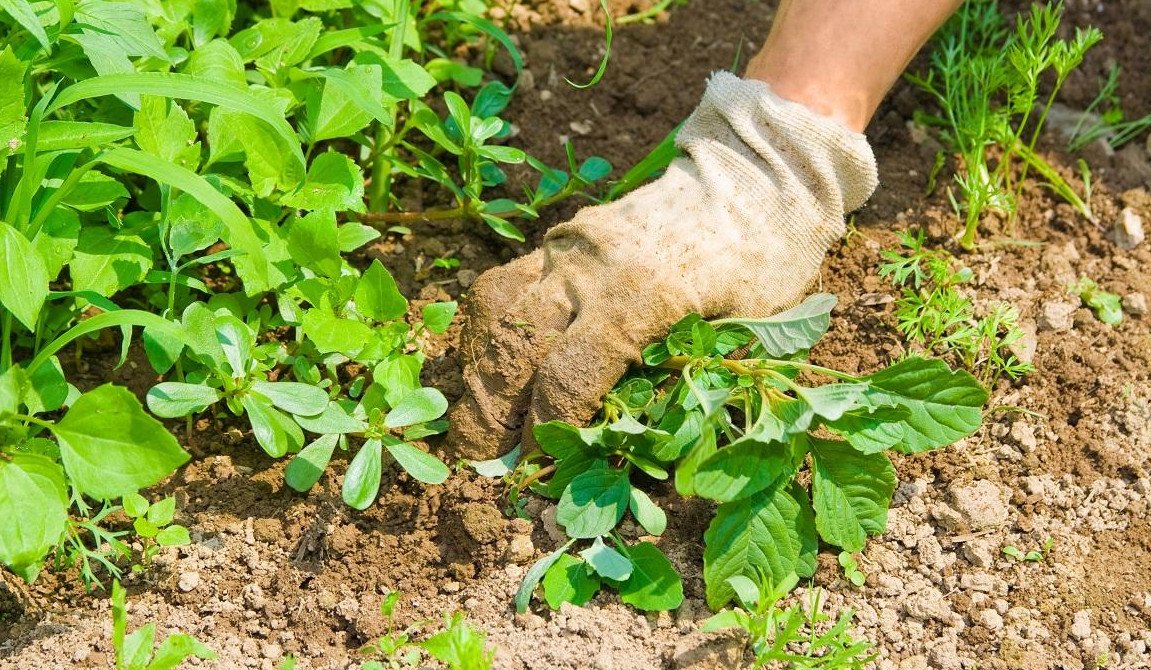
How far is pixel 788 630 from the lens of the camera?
1.75 meters

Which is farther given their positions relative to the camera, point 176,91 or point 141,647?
point 176,91

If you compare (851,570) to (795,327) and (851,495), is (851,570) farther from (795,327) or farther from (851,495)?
(795,327)

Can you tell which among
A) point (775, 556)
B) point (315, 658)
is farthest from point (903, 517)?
point (315, 658)

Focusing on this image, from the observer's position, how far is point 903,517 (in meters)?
2.07

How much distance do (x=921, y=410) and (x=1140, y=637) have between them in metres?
0.56

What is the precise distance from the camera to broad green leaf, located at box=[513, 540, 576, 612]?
6.19ft

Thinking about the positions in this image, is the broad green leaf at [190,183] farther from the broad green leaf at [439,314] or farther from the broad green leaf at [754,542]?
the broad green leaf at [754,542]

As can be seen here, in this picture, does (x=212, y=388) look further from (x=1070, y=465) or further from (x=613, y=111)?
(x=1070, y=465)

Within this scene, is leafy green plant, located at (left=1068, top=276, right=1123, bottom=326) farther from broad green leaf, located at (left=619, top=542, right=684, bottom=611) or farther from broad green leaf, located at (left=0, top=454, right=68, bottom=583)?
broad green leaf, located at (left=0, top=454, right=68, bottom=583)

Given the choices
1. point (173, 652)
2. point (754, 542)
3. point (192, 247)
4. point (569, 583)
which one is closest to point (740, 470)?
point (754, 542)

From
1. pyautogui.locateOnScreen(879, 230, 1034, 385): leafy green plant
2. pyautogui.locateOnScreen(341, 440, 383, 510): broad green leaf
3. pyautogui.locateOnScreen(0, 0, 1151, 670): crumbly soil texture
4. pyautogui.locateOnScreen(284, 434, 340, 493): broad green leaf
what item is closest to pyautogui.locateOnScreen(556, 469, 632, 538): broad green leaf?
pyautogui.locateOnScreen(0, 0, 1151, 670): crumbly soil texture

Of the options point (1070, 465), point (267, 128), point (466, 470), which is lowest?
point (466, 470)

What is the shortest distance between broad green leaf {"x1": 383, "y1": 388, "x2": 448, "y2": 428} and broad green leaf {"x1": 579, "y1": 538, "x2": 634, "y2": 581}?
0.37 metres

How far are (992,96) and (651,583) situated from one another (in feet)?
5.55
